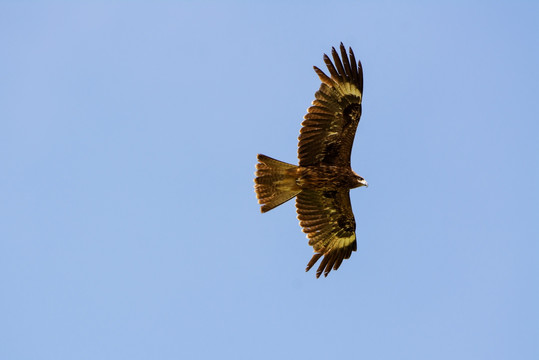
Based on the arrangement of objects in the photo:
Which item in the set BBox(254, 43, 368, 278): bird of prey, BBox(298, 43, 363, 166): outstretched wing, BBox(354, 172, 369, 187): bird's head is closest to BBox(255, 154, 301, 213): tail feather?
BBox(254, 43, 368, 278): bird of prey

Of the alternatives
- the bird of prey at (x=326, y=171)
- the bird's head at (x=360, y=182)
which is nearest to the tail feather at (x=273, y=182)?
the bird of prey at (x=326, y=171)

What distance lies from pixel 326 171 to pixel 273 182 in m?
0.93

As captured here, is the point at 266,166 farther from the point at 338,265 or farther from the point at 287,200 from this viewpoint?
the point at 338,265

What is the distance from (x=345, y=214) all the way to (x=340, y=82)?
2.60m

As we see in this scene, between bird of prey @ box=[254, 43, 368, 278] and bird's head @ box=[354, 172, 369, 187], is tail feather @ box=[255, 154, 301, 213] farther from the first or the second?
bird's head @ box=[354, 172, 369, 187]

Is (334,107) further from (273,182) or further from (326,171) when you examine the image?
(273,182)

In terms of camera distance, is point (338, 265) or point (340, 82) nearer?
point (340, 82)

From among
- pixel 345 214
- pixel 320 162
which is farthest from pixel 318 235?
pixel 320 162

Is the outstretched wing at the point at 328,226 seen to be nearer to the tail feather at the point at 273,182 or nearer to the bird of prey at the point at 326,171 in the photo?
the bird of prey at the point at 326,171

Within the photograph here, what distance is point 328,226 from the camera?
1441 cm

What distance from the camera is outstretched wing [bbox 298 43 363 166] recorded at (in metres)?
13.1

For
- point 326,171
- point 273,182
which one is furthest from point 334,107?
point 273,182

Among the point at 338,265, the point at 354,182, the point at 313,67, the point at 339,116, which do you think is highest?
the point at 313,67

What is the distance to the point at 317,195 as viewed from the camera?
46.2ft
